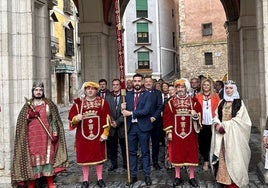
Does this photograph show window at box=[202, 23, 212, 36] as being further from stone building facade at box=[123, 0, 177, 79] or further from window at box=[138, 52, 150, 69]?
window at box=[138, 52, 150, 69]

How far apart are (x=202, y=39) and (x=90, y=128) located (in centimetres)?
3087

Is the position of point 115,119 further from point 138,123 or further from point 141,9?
point 141,9

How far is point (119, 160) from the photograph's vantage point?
9.09 meters

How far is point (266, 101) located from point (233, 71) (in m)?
8.31

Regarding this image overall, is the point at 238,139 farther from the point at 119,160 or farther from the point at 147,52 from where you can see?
the point at 147,52

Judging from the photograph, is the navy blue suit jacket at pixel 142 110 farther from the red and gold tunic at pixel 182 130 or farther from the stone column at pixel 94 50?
the stone column at pixel 94 50

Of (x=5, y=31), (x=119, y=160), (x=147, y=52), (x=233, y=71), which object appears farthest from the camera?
(x=147, y=52)

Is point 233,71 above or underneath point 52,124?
above

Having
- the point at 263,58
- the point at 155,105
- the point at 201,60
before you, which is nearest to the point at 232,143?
the point at 263,58

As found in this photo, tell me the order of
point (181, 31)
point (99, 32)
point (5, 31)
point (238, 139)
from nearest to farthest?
point (238, 139) < point (5, 31) < point (99, 32) < point (181, 31)

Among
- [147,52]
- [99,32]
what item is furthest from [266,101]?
[147,52]

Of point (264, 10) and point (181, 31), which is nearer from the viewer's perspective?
point (264, 10)

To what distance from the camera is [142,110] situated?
22.1 feet

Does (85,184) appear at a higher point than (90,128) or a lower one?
lower
